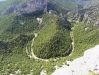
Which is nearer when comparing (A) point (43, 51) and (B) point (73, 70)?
(B) point (73, 70)

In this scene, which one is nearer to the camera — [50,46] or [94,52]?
[94,52]

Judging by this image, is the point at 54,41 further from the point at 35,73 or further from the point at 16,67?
the point at 35,73

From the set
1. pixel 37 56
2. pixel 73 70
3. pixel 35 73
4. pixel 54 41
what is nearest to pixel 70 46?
pixel 54 41

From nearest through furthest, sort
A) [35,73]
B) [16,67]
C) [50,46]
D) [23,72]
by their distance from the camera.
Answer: [35,73] < [23,72] < [16,67] < [50,46]

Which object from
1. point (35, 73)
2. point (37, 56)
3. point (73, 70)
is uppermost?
point (73, 70)

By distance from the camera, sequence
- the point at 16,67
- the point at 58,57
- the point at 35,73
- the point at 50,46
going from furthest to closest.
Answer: the point at 50,46 < the point at 58,57 < the point at 16,67 < the point at 35,73

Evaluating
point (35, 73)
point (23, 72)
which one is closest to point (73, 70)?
point (35, 73)

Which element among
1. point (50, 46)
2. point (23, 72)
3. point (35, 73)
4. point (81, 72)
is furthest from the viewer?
point (50, 46)

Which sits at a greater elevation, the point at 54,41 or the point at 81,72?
the point at 81,72

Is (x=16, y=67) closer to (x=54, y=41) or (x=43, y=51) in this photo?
(x=43, y=51)
